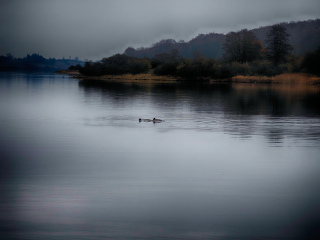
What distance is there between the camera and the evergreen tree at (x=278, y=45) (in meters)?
92.2

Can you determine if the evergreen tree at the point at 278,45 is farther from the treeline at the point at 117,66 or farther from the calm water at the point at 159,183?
the calm water at the point at 159,183

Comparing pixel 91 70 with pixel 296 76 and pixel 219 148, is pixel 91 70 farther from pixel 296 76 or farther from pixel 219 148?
pixel 219 148

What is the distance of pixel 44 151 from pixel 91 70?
342ft

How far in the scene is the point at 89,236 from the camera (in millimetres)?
5703

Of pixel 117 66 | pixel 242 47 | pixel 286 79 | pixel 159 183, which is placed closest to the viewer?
pixel 159 183

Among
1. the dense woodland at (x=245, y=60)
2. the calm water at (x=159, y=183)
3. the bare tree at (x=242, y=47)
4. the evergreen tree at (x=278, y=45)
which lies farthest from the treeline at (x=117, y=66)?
the calm water at (x=159, y=183)

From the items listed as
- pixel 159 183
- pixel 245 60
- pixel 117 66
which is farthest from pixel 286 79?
pixel 159 183

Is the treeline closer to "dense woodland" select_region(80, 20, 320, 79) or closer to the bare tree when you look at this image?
"dense woodland" select_region(80, 20, 320, 79)

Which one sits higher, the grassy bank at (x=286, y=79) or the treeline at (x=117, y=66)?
the treeline at (x=117, y=66)

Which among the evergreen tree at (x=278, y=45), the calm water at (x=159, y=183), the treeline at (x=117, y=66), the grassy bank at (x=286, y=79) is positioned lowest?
the calm water at (x=159, y=183)

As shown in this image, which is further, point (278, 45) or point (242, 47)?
point (242, 47)

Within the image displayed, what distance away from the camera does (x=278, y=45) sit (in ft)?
304

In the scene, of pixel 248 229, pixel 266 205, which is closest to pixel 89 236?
pixel 248 229

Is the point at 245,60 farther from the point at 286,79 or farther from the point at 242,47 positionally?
the point at 286,79
